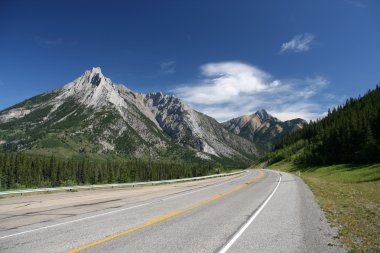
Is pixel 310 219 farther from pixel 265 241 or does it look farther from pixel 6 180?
pixel 6 180

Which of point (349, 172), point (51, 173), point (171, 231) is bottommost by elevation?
point (349, 172)

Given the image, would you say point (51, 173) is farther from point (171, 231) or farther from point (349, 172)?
point (171, 231)

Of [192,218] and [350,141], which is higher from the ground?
[350,141]

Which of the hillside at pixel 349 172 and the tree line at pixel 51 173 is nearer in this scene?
the hillside at pixel 349 172

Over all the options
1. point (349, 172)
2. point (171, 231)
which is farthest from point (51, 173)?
point (171, 231)

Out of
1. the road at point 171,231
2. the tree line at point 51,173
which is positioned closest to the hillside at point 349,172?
the road at point 171,231

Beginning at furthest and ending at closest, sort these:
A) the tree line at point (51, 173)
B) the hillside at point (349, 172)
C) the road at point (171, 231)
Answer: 1. the tree line at point (51, 173)
2. the hillside at point (349, 172)
3. the road at point (171, 231)

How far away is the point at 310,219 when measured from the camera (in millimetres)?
12234

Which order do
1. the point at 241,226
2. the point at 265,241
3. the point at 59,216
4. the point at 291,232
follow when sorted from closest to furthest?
the point at 265,241 → the point at 291,232 → the point at 241,226 → the point at 59,216

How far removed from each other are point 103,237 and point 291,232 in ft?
20.3

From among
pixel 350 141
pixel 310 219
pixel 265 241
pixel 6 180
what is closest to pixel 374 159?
pixel 350 141

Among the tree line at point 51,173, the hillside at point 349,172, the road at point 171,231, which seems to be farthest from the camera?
the tree line at point 51,173

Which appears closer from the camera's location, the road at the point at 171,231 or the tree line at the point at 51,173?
the road at the point at 171,231

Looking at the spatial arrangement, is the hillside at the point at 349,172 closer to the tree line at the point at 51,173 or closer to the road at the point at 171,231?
the road at the point at 171,231
